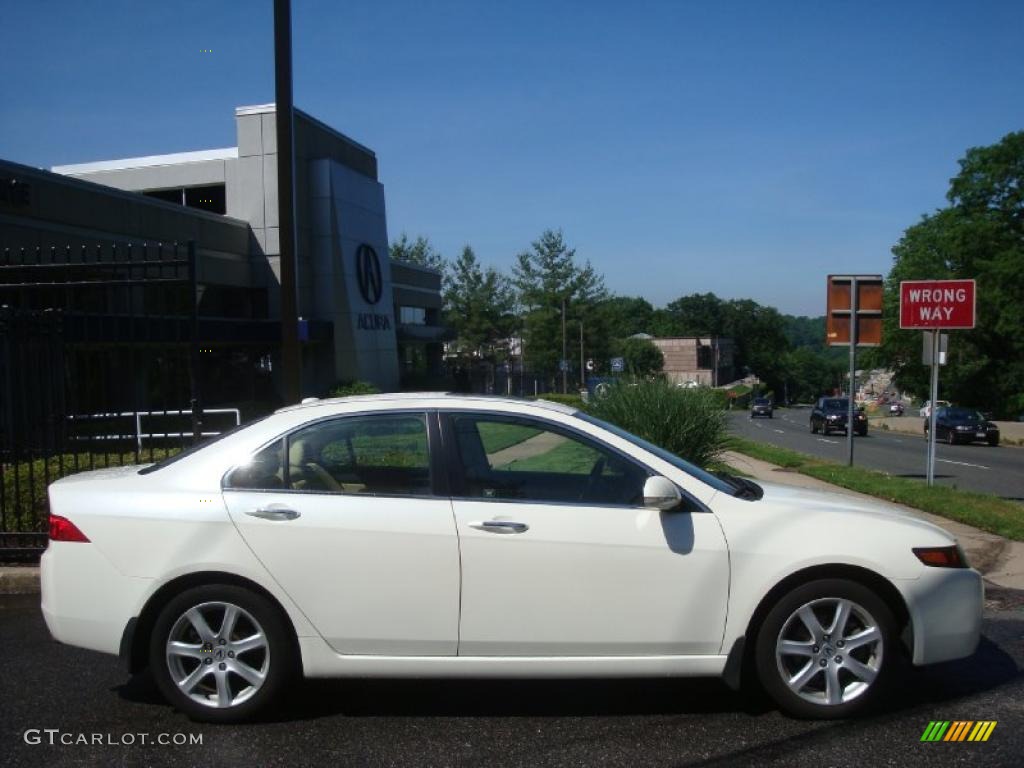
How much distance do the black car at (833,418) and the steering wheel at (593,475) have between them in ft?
118

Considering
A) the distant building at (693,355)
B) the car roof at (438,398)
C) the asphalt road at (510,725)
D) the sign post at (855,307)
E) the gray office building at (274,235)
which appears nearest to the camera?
the asphalt road at (510,725)

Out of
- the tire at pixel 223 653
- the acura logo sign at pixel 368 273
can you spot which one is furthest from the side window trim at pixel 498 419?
the acura logo sign at pixel 368 273

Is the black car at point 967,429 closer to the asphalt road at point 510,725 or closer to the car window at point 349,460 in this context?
the asphalt road at point 510,725

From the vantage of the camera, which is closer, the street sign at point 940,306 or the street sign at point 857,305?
the street sign at point 940,306

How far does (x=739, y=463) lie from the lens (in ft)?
55.7

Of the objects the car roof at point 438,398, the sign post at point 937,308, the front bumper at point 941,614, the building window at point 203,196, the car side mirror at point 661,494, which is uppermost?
the building window at point 203,196

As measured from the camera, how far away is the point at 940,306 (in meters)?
13.5

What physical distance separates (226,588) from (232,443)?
Result: 0.71m

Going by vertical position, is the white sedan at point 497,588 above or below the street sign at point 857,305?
below

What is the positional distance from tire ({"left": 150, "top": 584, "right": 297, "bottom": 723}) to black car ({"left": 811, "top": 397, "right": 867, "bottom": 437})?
36993mm

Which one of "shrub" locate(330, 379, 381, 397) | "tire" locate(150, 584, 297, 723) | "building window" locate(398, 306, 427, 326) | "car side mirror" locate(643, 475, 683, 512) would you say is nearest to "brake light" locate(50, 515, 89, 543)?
"tire" locate(150, 584, 297, 723)

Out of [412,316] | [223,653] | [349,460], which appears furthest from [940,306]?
[412,316]

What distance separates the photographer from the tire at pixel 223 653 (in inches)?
167

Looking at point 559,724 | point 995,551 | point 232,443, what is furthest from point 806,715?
point 995,551
